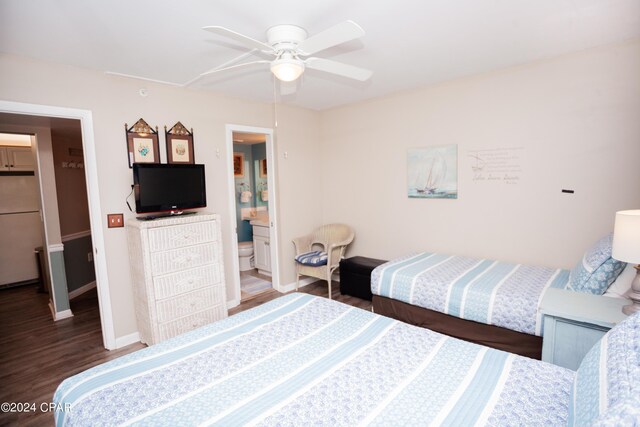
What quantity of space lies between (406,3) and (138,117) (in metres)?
2.61

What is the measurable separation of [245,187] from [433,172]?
12.6 feet

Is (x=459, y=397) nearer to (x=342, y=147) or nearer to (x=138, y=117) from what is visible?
(x=138, y=117)

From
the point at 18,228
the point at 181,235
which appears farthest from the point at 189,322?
the point at 18,228

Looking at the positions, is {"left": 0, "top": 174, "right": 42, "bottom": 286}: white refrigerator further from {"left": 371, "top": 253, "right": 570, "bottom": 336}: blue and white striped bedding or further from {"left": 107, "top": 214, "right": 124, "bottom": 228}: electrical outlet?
{"left": 371, "top": 253, "right": 570, "bottom": 336}: blue and white striped bedding

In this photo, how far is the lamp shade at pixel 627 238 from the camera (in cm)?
169

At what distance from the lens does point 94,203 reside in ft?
9.42

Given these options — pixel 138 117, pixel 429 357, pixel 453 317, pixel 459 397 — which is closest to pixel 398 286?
pixel 453 317

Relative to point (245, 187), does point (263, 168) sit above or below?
above

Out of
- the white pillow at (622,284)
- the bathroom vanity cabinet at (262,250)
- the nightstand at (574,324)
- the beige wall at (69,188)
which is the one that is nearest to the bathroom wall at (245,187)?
the bathroom vanity cabinet at (262,250)

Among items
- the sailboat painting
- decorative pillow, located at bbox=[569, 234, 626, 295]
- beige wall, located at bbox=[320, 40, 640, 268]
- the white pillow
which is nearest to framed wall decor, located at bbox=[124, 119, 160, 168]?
beige wall, located at bbox=[320, 40, 640, 268]

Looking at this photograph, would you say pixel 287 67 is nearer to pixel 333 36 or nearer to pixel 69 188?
pixel 333 36

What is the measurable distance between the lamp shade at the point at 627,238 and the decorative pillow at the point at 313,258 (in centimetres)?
288

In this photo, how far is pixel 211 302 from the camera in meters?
3.23

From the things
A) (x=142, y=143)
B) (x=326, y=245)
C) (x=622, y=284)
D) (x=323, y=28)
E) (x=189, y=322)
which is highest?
(x=323, y=28)
